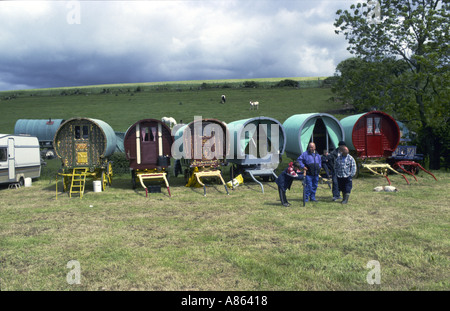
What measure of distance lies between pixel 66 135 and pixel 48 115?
37731 millimetres

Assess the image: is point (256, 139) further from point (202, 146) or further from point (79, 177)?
point (79, 177)

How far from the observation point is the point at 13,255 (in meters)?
6.43

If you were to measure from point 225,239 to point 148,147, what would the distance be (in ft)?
27.0

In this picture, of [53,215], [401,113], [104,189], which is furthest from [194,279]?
[401,113]

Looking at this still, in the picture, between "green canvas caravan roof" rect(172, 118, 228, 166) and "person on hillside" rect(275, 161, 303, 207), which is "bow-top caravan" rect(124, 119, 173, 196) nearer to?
"green canvas caravan roof" rect(172, 118, 228, 166)

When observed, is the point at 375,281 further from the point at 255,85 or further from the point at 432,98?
the point at 255,85

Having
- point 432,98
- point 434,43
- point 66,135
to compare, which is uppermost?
point 434,43

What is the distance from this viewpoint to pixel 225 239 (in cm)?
722

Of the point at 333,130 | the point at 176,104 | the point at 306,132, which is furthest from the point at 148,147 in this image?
the point at 176,104

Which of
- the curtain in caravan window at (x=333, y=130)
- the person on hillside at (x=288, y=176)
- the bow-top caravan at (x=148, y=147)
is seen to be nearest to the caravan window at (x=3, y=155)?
the bow-top caravan at (x=148, y=147)

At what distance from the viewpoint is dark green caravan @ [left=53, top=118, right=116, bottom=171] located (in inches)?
554

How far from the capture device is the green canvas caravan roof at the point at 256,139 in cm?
1504

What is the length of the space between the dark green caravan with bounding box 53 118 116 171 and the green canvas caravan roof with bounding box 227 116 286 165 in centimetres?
555

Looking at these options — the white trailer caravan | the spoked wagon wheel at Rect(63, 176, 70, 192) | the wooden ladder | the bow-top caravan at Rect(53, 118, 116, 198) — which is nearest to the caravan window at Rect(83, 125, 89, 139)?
the bow-top caravan at Rect(53, 118, 116, 198)
